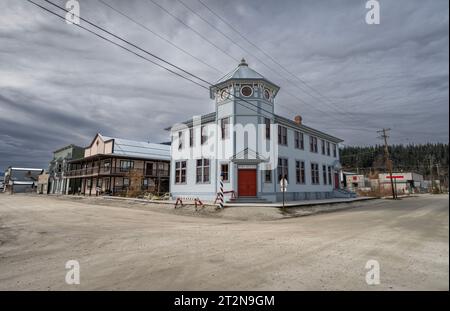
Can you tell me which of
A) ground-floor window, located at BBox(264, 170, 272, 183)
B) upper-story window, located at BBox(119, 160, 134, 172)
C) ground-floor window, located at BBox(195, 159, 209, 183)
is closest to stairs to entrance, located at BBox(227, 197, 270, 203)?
ground-floor window, located at BBox(264, 170, 272, 183)

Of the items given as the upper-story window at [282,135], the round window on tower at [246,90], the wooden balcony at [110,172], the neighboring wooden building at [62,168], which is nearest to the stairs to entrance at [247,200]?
the upper-story window at [282,135]

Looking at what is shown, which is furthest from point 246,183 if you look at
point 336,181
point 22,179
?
point 22,179

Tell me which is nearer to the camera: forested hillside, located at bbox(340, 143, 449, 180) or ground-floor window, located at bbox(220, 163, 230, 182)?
ground-floor window, located at bbox(220, 163, 230, 182)

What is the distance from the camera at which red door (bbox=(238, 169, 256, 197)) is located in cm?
2152

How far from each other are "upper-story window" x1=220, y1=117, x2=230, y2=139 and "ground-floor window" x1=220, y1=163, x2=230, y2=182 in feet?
8.54

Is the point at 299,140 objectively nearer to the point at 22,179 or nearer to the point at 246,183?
the point at 246,183

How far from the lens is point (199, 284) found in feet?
14.5

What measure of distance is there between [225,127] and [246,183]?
5389mm

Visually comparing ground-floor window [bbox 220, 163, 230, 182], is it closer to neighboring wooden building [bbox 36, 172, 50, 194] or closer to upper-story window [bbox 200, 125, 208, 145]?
upper-story window [bbox 200, 125, 208, 145]

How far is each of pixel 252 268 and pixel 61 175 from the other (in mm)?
66798

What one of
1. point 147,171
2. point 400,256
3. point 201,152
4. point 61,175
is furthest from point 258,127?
point 61,175

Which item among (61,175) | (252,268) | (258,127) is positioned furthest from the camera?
(61,175)

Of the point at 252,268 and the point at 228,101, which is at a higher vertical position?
the point at 228,101
